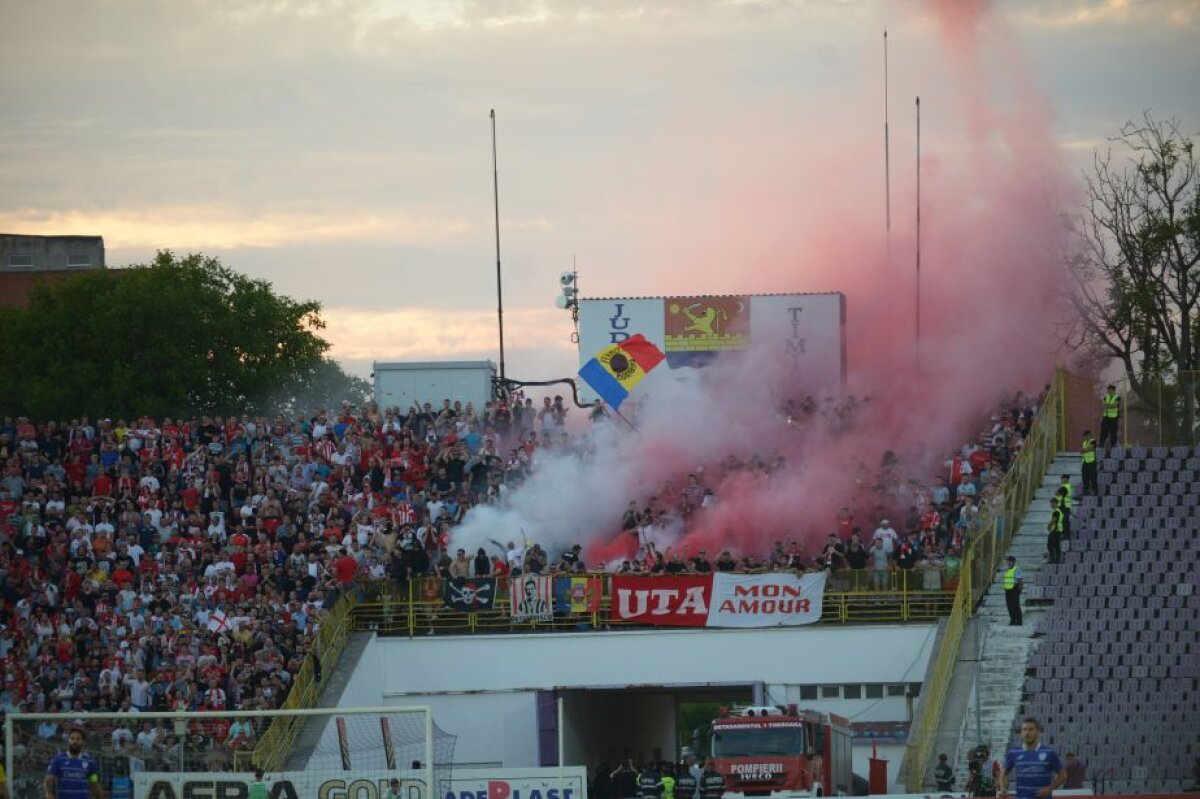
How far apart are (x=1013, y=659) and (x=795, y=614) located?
432cm

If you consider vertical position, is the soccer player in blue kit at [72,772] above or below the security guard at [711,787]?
above

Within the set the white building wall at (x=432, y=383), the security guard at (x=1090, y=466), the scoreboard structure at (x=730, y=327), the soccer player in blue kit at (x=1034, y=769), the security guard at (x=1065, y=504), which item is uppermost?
the scoreboard structure at (x=730, y=327)

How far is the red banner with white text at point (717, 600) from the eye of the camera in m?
37.9

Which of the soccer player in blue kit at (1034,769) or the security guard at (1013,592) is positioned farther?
the security guard at (1013,592)

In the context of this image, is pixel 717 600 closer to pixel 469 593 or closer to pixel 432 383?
pixel 469 593

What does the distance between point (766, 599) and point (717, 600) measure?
35.9 inches

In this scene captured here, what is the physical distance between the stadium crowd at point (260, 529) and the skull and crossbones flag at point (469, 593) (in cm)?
28

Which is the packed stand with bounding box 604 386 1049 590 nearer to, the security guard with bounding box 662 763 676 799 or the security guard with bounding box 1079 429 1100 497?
the security guard with bounding box 1079 429 1100 497

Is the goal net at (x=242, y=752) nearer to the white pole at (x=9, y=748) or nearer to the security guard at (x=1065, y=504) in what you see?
the white pole at (x=9, y=748)

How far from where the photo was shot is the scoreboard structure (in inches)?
1935

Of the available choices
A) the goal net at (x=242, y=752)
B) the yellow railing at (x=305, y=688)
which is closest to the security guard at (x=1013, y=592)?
the goal net at (x=242, y=752)

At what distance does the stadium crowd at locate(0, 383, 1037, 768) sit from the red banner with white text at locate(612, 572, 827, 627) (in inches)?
16.6

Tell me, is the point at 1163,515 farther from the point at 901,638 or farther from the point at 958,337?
the point at 958,337

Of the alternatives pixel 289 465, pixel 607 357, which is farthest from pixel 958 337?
pixel 289 465
